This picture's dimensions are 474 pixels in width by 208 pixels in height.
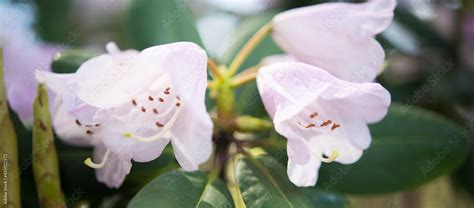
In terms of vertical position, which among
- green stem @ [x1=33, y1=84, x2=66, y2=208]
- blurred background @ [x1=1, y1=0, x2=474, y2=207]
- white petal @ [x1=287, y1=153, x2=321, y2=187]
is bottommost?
blurred background @ [x1=1, y1=0, x2=474, y2=207]

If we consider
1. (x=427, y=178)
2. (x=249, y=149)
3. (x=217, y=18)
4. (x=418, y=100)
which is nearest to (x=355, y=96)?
(x=249, y=149)

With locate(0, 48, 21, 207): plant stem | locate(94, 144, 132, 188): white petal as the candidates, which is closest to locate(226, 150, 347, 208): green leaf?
locate(94, 144, 132, 188): white petal

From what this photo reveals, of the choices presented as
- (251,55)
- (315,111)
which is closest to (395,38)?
(251,55)

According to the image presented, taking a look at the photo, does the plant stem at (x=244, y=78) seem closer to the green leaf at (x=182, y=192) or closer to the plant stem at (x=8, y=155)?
the green leaf at (x=182, y=192)

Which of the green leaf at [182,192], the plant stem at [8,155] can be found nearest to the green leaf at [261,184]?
the green leaf at [182,192]

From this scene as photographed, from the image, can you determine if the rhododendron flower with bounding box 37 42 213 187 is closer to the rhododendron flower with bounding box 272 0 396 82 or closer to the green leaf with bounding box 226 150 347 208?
the green leaf with bounding box 226 150 347 208
